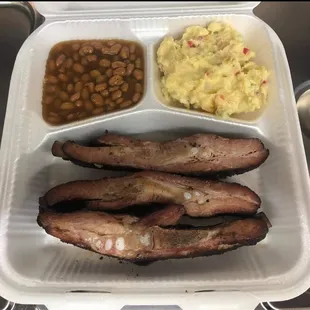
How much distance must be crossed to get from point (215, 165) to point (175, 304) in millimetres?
687

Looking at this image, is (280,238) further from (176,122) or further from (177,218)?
(176,122)

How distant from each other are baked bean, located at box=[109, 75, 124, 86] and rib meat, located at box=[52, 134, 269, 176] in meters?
0.32

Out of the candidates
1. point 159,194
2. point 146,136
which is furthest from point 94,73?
point 159,194

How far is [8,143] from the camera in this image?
6.50 feet

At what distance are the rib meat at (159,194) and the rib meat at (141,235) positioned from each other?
0.30 feet

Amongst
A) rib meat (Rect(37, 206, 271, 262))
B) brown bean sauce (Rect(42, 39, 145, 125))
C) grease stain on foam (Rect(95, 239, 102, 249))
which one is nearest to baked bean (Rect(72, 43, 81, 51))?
brown bean sauce (Rect(42, 39, 145, 125))

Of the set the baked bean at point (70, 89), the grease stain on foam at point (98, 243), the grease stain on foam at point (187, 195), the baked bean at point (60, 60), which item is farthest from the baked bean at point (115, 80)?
the grease stain on foam at point (98, 243)

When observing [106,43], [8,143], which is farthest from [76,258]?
[106,43]

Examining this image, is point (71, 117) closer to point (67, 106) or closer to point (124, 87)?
point (67, 106)

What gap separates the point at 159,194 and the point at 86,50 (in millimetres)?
939

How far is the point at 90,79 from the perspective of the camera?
2.18 meters

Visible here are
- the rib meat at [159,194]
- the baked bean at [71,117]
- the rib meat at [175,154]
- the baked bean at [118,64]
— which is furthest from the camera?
the baked bean at [118,64]

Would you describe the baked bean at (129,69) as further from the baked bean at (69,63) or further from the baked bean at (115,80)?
the baked bean at (69,63)

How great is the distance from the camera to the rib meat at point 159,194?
186 cm
